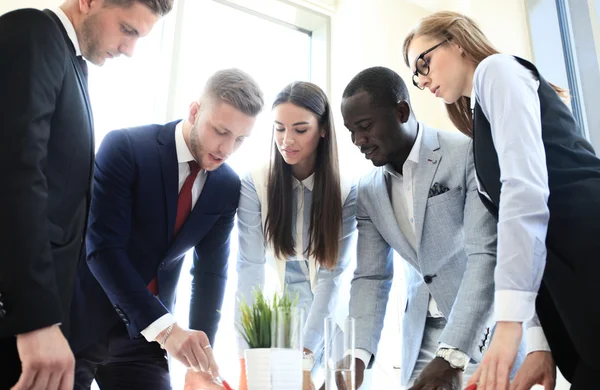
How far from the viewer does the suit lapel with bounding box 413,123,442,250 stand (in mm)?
1697

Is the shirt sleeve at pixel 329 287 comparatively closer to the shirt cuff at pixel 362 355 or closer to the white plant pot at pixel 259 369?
the shirt cuff at pixel 362 355

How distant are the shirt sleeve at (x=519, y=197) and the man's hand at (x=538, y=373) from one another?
0.23 metres

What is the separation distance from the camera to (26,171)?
1.00 m

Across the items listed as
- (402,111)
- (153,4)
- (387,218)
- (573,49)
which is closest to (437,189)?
(387,218)

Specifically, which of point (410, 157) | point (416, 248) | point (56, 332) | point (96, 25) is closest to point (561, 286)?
point (416, 248)

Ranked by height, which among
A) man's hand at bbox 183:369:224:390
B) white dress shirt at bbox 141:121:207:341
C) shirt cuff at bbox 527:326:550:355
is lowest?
man's hand at bbox 183:369:224:390

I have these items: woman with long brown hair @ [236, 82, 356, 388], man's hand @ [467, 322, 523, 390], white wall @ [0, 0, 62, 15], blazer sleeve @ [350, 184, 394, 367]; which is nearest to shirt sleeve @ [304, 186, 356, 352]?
woman with long brown hair @ [236, 82, 356, 388]

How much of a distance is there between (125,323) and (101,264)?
7.2 inches

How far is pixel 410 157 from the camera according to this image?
179 centimetres

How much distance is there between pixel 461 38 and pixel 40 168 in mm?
1245

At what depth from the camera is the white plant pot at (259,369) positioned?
116cm

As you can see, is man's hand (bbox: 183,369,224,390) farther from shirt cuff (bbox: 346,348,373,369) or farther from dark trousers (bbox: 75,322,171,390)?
shirt cuff (bbox: 346,348,373,369)

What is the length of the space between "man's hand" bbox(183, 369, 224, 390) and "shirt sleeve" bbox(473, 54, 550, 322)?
0.79 metres

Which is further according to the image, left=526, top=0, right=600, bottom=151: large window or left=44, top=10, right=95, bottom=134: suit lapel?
left=526, top=0, right=600, bottom=151: large window
